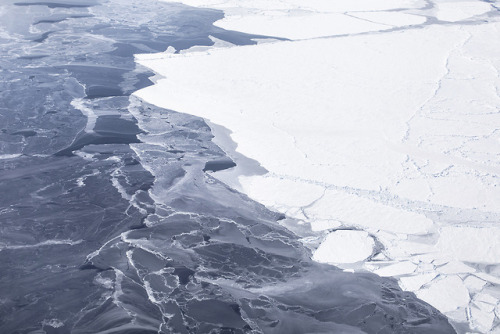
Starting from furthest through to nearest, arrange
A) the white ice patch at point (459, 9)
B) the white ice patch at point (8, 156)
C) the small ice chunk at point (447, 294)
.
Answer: the white ice patch at point (459, 9)
the white ice patch at point (8, 156)
the small ice chunk at point (447, 294)

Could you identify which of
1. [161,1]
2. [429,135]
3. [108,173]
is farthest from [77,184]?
[161,1]

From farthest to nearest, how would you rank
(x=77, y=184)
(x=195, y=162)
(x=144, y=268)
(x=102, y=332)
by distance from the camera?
(x=195, y=162) → (x=77, y=184) → (x=144, y=268) → (x=102, y=332)

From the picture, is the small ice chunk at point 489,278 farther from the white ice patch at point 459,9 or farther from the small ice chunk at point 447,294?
the white ice patch at point 459,9

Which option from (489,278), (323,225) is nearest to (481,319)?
(489,278)

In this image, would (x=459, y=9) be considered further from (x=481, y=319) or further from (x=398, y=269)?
(x=481, y=319)

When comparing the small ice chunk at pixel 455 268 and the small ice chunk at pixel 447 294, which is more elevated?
the small ice chunk at pixel 455 268

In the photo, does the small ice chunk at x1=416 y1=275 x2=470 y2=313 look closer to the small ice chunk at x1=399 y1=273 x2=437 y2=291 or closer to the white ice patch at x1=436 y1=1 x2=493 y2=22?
the small ice chunk at x1=399 y1=273 x2=437 y2=291

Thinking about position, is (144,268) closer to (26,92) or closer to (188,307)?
(188,307)

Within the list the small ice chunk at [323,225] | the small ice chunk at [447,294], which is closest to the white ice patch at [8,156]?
the small ice chunk at [323,225]
